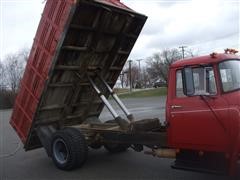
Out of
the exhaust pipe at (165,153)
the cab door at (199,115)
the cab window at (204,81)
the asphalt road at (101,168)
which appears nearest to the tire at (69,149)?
the asphalt road at (101,168)

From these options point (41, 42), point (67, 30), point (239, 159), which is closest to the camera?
point (239, 159)

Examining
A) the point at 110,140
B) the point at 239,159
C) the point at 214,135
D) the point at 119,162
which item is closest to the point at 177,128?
the point at 214,135

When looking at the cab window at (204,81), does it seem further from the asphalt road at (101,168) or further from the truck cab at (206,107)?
the asphalt road at (101,168)

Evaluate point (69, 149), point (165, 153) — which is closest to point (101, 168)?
point (69, 149)

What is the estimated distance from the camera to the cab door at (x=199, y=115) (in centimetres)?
611

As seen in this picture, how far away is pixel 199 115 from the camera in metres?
6.31

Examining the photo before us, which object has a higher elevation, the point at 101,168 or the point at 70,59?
the point at 70,59

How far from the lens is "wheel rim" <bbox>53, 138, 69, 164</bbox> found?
8532 mm

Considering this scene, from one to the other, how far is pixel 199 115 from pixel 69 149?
9.97 ft

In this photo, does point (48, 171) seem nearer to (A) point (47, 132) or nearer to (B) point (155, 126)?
(A) point (47, 132)

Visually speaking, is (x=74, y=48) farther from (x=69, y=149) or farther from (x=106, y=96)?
(x=69, y=149)

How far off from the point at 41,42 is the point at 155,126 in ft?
9.89

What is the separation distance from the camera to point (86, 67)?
9281 millimetres

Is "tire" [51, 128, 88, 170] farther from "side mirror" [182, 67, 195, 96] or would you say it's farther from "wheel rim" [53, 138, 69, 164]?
"side mirror" [182, 67, 195, 96]
